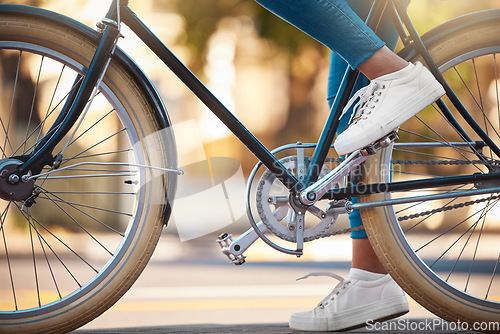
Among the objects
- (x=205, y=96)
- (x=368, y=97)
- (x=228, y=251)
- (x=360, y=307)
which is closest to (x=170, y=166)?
(x=205, y=96)

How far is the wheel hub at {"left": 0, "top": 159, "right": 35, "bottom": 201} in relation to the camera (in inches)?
81.0

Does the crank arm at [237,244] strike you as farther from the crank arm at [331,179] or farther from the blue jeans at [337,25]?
the blue jeans at [337,25]

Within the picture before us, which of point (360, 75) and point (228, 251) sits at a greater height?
point (360, 75)

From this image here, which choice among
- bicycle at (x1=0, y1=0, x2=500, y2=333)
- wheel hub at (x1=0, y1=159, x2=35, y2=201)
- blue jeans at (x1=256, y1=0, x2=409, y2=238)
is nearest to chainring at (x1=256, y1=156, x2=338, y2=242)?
bicycle at (x1=0, y1=0, x2=500, y2=333)

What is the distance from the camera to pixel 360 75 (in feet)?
7.80

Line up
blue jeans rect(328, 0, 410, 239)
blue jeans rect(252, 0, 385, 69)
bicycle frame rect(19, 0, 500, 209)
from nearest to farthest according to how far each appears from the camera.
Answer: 1. blue jeans rect(252, 0, 385, 69)
2. bicycle frame rect(19, 0, 500, 209)
3. blue jeans rect(328, 0, 410, 239)

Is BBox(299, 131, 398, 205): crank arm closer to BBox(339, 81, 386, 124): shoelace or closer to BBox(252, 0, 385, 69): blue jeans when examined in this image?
BBox(339, 81, 386, 124): shoelace

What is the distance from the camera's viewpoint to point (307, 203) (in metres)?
2.26

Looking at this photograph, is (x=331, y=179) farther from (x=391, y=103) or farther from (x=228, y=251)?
(x=228, y=251)

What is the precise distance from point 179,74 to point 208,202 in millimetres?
7603

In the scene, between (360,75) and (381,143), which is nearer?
(381,143)

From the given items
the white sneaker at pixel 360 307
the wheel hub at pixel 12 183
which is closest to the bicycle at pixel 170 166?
the wheel hub at pixel 12 183

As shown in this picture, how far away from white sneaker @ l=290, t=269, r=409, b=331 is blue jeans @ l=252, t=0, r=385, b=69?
80 cm

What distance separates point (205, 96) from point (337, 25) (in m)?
0.49
